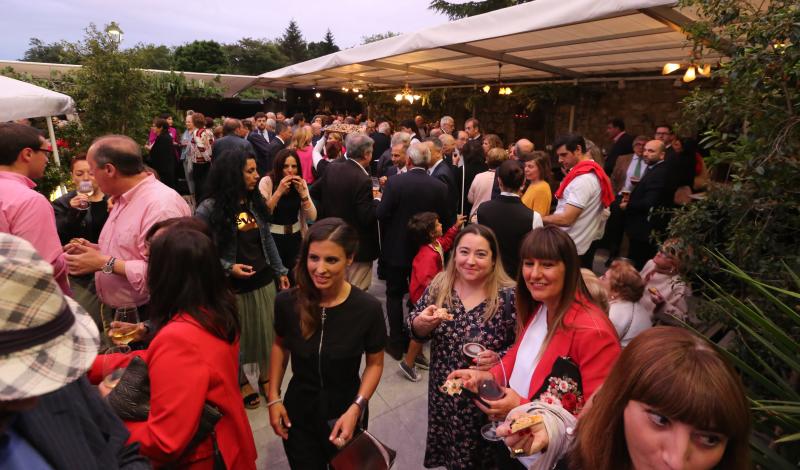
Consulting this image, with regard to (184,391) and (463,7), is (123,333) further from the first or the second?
(463,7)

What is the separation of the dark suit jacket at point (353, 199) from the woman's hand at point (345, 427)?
2.33 m

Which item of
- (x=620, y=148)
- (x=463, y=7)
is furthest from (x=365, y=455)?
(x=463, y=7)

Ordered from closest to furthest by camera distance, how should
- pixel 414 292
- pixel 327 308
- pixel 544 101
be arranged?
1. pixel 327 308
2. pixel 414 292
3. pixel 544 101

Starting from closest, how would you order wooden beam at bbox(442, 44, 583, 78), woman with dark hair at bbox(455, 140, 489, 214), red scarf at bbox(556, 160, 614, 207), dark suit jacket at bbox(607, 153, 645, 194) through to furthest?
red scarf at bbox(556, 160, 614, 207)
woman with dark hair at bbox(455, 140, 489, 214)
dark suit jacket at bbox(607, 153, 645, 194)
wooden beam at bbox(442, 44, 583, 78)

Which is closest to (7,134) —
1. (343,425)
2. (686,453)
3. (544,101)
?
(343,425)

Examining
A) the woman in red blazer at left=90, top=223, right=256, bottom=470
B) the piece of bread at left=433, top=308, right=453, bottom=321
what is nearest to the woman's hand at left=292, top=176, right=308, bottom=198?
the woman in red blazer at left=90, top=223, right=256, bottom=470

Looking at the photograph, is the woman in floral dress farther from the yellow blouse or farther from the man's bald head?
the yellow blouse

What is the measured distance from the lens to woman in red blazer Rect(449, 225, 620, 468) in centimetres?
153

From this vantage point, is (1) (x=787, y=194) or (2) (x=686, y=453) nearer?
(2) (x=686, y=453)

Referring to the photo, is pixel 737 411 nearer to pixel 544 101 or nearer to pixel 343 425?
pixel 343 425

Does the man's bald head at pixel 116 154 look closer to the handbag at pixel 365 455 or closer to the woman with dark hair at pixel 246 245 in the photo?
the woman with dark hair at pixel 246 245

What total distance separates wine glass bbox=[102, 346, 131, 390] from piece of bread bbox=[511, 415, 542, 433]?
1394 mm

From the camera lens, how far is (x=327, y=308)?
1.98 metres

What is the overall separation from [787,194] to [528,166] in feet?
7.64
